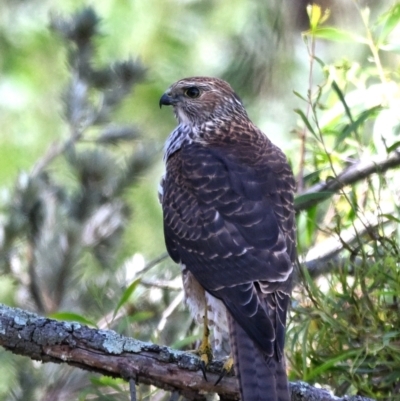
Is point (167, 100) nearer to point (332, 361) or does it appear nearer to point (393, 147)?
point (393, 147)

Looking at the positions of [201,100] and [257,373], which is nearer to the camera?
[257,373]

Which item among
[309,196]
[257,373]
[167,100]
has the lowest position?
[257,373]

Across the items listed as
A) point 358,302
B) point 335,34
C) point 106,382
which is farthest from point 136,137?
point 358,302

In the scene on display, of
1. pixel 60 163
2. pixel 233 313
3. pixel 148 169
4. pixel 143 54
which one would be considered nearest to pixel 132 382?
pixel 233 313

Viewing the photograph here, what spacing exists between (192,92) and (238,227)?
4.44 ft

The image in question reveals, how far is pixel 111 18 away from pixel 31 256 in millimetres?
3278


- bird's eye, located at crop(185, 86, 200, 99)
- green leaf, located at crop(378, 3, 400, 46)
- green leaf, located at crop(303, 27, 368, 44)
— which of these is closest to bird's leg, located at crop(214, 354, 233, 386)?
green leaf, located at crop(303, 27, 368, 44)

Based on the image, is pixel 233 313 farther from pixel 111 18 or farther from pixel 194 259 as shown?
pixel 111 18

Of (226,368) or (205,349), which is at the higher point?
(205,349)

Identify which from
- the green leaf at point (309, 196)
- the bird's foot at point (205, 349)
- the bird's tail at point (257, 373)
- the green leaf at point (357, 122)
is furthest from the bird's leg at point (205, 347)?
the green leaf at point (357, 122)

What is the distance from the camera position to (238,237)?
390 cm

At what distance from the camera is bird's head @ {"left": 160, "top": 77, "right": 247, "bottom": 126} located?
5.02 m

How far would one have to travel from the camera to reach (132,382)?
10.6 ft

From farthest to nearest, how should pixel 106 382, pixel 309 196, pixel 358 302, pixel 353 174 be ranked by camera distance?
pixel 353 174 < pixel 309 196 < pixel 106 382 < pixel 358 302
